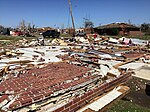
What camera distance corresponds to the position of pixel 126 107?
478 cm

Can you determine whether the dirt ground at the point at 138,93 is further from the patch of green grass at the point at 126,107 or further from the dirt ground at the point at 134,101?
the patch of green grass at the point at 126,107

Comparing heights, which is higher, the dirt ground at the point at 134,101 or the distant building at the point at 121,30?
the distant building at the point at 121,30

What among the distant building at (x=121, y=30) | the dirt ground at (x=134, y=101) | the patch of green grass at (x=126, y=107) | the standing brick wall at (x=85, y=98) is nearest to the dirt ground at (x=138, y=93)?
the dirt ground at (x=134, y=101)

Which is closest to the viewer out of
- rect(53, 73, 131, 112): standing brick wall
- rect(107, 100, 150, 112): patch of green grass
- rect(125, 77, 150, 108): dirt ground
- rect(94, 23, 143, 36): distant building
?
rect(53, 73, 131, 112): standing brick wall

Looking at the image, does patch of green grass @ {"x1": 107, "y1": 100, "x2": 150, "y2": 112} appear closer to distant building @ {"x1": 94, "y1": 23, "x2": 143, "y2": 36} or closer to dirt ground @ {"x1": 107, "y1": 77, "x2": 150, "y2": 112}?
dirt ground @ {"x1": 107, "y1": 77, "x2": 150, "y2": 112}

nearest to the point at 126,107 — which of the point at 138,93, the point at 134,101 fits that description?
the point at 134,101

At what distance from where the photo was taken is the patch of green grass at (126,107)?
4.61 meters

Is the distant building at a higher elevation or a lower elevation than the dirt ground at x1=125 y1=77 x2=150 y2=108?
higher

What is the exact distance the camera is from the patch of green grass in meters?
4.61

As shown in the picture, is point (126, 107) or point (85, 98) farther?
point (126, 107)

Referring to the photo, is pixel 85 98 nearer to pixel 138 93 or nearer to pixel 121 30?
pixel 138 93

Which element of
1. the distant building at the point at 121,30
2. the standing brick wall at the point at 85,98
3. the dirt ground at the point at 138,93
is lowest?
the dirt ground at the point at 138,93

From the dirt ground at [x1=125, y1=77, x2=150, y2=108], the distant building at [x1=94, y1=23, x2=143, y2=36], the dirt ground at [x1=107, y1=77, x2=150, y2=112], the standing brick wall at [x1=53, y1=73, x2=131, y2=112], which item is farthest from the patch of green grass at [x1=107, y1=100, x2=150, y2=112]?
the distant building at [x1=94, y1=23, x2=143, y2=36]

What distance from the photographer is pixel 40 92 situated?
14.5 feet
